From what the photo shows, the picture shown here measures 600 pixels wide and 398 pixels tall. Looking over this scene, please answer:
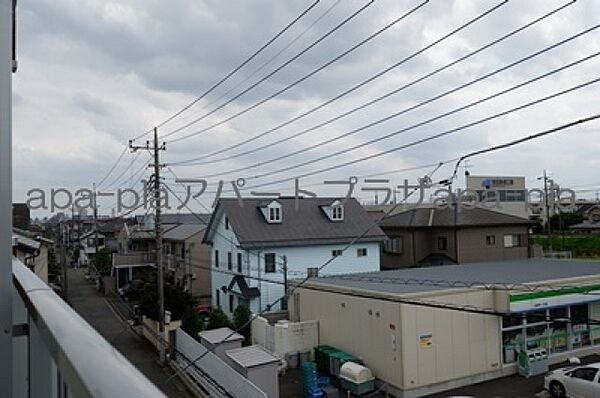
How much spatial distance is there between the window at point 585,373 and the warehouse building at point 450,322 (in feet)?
2.94

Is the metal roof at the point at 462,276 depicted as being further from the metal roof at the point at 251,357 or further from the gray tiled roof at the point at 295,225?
the gray tiled roof at the point at 295,225

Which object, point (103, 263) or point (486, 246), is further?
point (103, 263)

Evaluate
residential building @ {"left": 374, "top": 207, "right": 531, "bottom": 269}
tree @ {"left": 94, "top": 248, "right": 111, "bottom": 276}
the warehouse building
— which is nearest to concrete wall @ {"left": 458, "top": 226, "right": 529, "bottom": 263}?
residential building @ {"left": 374, "top": 207, "right": 531, "bottom": 269}

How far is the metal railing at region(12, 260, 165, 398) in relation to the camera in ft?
1.40

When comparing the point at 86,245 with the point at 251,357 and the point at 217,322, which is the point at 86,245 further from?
the point at 251,357

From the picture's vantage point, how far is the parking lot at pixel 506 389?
851 cm

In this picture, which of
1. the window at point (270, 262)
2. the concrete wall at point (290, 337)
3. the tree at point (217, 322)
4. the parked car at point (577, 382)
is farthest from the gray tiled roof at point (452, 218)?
the parked car at point (577, 382)

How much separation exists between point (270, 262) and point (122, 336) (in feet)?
16.7

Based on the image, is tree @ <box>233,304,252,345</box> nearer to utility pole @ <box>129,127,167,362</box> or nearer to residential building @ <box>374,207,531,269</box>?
utility pole @ <box>129,127,167,362</box>

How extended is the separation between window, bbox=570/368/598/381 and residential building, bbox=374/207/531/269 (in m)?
10.1

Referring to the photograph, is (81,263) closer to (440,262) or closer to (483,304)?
(440,262)

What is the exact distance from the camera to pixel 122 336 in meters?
13.4

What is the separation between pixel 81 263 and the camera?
31938 mm

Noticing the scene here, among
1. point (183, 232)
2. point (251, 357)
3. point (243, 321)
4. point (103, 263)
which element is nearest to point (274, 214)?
point (243, 321)
